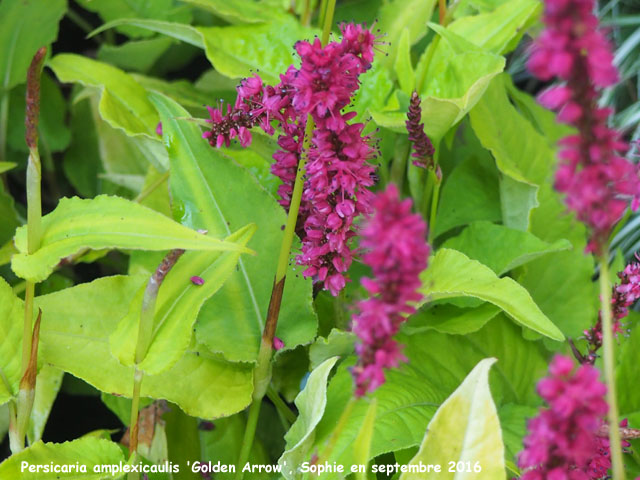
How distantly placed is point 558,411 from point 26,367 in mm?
477

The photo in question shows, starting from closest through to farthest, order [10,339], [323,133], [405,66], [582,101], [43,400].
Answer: [582,101], [323,133], [10,339], [43,400], [405,66]

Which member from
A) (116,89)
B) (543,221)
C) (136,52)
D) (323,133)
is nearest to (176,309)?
(323,133)

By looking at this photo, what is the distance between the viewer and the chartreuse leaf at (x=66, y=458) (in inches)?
24.5

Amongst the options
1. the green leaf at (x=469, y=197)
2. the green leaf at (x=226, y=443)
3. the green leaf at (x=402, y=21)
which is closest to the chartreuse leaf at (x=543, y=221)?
the green leaf at (x=469, y=197)

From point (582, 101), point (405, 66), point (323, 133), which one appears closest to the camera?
point (582, 101)

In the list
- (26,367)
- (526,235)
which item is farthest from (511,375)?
(26,367)

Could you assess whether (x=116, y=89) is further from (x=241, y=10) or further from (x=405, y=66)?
(x=405, y=66)

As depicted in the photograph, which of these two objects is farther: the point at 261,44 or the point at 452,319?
the point at 261,44

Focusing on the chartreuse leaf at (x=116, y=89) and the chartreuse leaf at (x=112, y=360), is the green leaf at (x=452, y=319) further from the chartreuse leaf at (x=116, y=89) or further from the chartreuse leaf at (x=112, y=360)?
the chartreuse leaf at (x=116, y=89)

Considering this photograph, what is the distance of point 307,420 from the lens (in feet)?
2.18

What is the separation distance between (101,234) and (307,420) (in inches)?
9.9

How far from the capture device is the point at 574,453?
386 millimetres

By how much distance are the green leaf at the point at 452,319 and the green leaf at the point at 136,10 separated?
65cm

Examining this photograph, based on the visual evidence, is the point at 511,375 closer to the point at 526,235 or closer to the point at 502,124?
the point at 526,235
